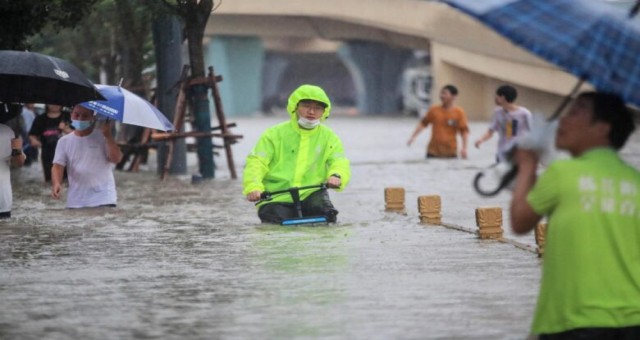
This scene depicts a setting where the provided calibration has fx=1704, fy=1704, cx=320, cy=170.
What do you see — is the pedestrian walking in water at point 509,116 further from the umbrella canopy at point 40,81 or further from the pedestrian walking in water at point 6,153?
the pedestrian walking in water at point 6,153

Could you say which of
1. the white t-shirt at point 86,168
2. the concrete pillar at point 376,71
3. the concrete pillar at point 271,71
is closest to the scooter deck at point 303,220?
the white t-shirt at point 86,168

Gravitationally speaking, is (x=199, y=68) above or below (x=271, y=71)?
below

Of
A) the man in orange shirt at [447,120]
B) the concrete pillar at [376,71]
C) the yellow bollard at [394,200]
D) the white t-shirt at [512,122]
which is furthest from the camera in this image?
the concrete pillar at [376,71]

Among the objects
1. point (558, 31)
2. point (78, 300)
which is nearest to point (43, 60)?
point (78, 300)

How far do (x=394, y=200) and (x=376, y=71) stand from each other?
69.6 meters

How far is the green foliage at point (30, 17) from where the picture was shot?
1989cm

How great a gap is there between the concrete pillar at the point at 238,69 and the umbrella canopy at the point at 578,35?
240 feet

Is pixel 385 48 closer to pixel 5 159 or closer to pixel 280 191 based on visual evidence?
pixel 5 159

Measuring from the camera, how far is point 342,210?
17656 mm

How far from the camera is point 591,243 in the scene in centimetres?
642

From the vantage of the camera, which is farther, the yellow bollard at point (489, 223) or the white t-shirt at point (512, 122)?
the white t-shirt at point (512, 122)

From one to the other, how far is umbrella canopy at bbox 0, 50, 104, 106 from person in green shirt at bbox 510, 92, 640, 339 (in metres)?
9.73

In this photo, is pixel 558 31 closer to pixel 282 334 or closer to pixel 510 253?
pixel 282 334

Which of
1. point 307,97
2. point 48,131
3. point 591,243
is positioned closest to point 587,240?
point 591,243
